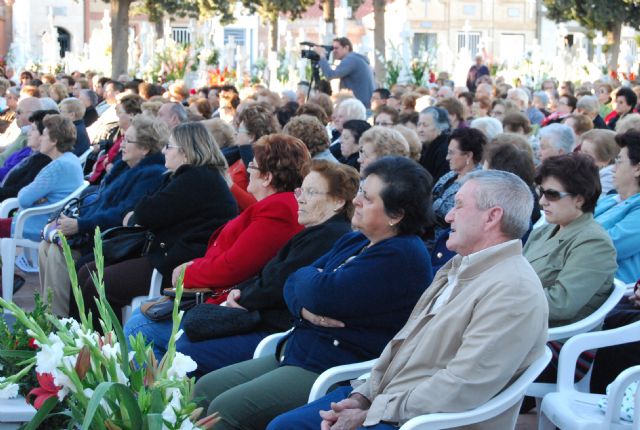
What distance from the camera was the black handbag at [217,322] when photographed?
482 centimetres

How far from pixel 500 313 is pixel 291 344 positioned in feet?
4.05

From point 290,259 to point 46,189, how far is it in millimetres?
3850

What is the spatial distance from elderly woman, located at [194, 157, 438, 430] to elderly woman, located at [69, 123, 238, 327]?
1981 millimetres

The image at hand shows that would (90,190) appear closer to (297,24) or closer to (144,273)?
(144,273)

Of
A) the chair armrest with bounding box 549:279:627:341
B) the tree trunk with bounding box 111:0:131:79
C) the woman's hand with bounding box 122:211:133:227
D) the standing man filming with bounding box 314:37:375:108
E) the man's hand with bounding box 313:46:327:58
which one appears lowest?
the chair armrest with bounding box 549:279:627:341

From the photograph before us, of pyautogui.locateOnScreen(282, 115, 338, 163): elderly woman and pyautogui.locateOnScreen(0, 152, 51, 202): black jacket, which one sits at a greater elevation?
pyautogui.locateOnScreen(282, 115, 338, 163): elderly woman

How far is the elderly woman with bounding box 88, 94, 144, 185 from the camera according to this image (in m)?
8.98

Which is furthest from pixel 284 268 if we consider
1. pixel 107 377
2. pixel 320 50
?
pixel 320 50

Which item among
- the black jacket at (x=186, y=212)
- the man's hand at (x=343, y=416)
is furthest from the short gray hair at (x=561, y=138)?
the man's hand at (x=343, y=416)

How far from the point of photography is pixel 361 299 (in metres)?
4.06

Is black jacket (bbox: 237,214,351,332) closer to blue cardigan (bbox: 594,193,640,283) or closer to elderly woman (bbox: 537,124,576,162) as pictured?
blue cardigan (bbox: 594,193,640,283)

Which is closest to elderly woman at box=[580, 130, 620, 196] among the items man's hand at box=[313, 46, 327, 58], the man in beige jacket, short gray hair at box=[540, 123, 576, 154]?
short gray hair at box=[540, 123, 576, 154]

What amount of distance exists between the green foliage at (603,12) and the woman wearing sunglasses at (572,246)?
105 ft

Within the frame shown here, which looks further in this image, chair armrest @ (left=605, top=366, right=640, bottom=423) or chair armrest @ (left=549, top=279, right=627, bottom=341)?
chair armrest @ (left=549, top=279, right=627, bottom=341)
